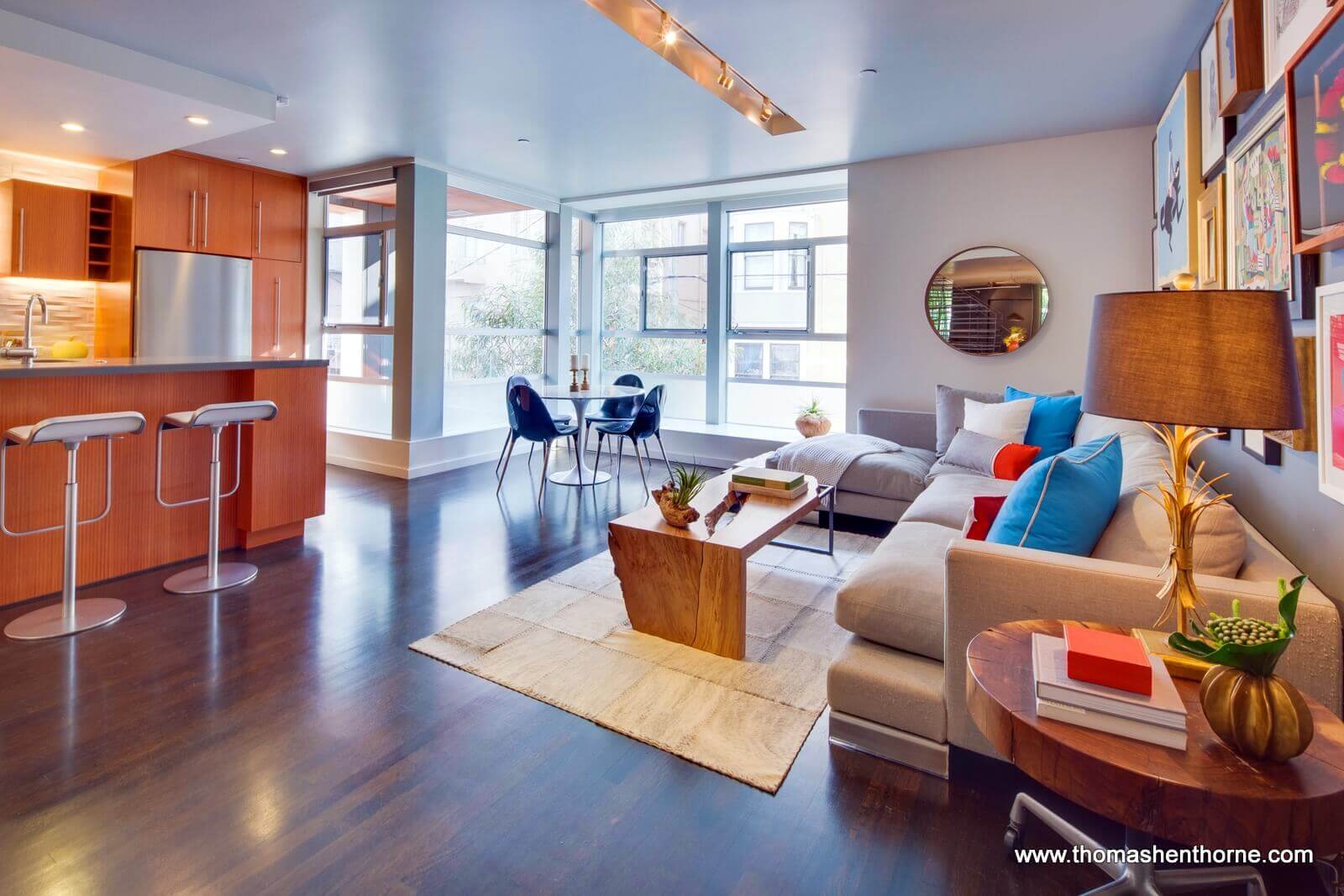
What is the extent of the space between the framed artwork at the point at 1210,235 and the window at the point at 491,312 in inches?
214

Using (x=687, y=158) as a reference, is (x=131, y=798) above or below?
below

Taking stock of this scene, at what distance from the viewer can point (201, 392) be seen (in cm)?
369

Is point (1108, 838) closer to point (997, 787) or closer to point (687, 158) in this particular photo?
point (997, 787)

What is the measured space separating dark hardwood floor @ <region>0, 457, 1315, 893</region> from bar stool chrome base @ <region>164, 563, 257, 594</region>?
1.41 feet

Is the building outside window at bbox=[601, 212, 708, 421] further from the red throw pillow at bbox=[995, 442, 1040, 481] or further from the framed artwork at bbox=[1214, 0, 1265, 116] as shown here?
the framed artwork at bbox=[1214, 0, 1265, 116]

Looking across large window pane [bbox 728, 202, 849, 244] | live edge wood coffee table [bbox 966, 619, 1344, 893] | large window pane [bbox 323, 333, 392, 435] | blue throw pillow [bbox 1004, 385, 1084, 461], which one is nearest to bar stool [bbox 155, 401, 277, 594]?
large window pane [bbox 323, 333, 392, 435]

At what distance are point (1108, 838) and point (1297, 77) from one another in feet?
6.29

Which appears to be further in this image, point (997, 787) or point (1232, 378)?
point (997, 787)

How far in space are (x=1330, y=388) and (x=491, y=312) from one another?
251 inches

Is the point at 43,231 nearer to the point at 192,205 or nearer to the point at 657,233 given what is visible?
the point at 192,205

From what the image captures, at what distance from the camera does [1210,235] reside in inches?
107

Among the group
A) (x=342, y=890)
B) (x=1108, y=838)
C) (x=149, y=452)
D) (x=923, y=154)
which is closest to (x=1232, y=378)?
(x=1108, y=838)

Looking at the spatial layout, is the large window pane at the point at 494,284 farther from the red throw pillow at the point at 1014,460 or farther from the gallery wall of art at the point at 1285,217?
the gallery wall of art at the point at 1285,217

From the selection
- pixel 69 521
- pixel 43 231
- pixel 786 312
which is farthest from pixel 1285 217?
pixel 43 231
